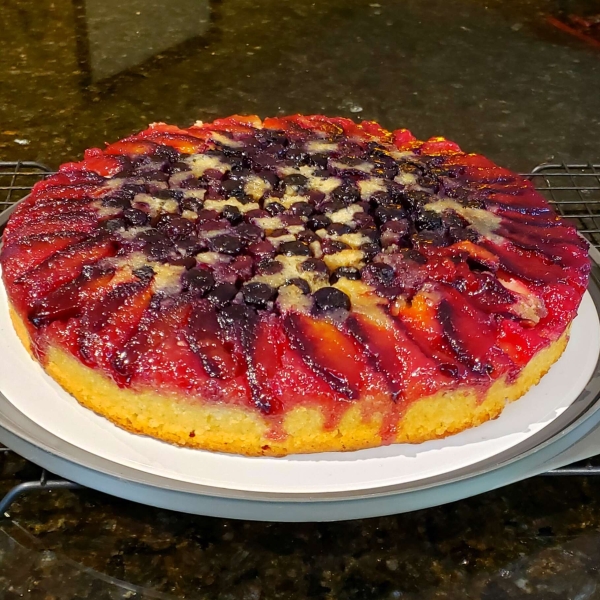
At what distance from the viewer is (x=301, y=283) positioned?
115 cm

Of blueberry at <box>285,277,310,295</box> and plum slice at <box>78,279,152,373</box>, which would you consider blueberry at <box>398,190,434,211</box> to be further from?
plum slice at <box>78,279,152,373</box>

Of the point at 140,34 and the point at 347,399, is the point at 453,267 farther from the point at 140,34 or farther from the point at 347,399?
the point at 140,34

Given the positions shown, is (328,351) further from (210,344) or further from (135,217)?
(135,217)

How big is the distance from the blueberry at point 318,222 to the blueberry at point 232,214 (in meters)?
0.13

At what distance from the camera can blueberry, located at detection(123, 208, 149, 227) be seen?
1.27 meters

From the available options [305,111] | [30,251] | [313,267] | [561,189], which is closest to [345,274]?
[313,267]

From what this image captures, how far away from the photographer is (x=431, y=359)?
1.06 m

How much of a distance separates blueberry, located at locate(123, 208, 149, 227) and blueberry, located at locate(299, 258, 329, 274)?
300 mm

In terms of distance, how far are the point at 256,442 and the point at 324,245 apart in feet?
1.24

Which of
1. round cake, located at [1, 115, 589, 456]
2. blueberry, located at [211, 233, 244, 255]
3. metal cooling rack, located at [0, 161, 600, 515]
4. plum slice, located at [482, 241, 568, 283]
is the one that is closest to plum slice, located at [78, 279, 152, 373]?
round cake, located at [1, 115, 589, 456]

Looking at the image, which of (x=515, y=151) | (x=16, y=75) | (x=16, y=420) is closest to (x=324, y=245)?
(x=16, y=420)

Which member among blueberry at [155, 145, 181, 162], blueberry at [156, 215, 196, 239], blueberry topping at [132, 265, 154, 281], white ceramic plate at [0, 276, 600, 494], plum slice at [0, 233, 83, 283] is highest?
blueberry topping at [132, 265, 154, 281]

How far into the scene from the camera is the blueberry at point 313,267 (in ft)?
3.88

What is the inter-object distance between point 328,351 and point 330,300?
0.31 feet
